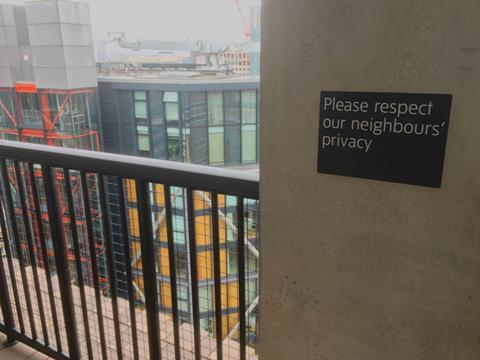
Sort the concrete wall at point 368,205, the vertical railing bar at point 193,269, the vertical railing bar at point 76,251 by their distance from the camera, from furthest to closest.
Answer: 1. the vertical railing bar at point 76,251
2. the vertical railing bar at point 193,269
3. the concrete wall at point 368,205

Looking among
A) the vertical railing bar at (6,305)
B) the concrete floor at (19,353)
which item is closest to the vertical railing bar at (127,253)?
the concrete floor at (19,353)

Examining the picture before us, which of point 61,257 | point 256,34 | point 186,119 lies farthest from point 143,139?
point 256,34

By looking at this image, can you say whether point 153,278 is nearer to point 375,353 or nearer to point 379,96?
point 375,353

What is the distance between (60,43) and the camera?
5.10 metres

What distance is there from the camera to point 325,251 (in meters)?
0.87

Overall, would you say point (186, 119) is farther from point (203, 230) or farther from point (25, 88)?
point (203, 230)

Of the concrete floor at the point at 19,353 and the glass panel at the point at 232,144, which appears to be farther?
the glass panel at the point at 232,144

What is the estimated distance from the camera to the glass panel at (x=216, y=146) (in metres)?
5.50

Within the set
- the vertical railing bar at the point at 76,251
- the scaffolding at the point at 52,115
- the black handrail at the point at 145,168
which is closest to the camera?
the black handrail at the point at 145,168

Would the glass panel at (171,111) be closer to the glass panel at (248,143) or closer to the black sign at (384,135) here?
the glass panel at (248,143)

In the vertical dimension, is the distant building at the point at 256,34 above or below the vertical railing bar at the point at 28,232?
above

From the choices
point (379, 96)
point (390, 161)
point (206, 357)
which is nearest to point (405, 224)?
point (390, 161)

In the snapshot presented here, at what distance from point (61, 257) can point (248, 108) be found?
402 centimetres

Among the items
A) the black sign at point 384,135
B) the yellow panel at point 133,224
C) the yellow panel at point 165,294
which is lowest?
the yellow panel at point 165,294
